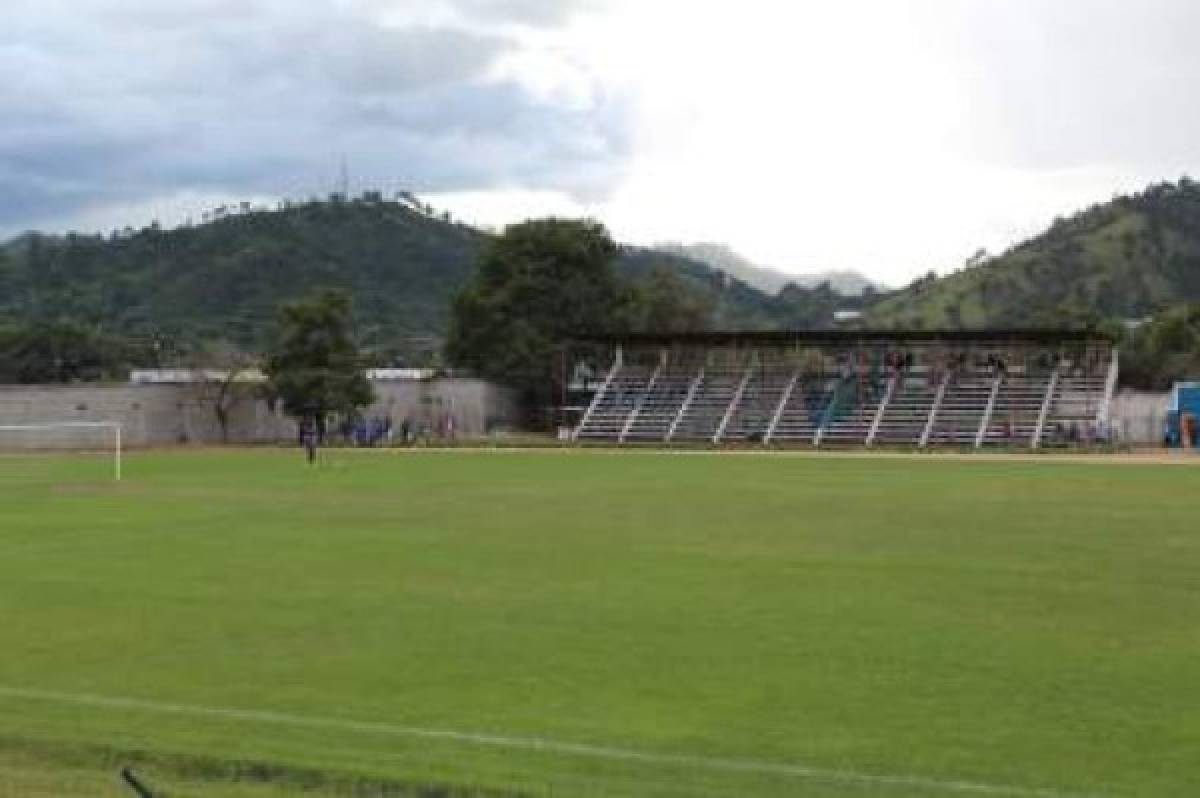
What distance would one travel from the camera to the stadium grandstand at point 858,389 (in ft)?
256

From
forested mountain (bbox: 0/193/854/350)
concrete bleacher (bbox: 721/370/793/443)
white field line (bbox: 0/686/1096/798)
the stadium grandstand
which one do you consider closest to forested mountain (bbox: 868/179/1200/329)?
forested mountain (bbox: 0/193/854/350)

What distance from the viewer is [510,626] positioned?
17.0m

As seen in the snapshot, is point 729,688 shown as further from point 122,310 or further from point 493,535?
point 122,310

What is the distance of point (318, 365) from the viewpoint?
85.8m

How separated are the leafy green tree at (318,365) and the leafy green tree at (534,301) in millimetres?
13578

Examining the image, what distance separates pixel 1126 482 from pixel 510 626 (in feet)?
105

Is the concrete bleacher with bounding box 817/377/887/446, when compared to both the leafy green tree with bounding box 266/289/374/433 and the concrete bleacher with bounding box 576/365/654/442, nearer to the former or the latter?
the concrete bleacher with bounding box 576/365/654/442

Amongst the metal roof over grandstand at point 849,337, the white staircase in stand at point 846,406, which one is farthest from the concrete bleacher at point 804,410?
the metal roof over grandstand at point 849,337

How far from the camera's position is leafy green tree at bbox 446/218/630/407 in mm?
99000

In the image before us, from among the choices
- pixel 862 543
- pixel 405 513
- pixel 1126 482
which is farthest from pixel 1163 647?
pixel 1126 482

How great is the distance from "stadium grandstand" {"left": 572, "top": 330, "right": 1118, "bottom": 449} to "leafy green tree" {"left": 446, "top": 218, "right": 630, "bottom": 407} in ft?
25.3

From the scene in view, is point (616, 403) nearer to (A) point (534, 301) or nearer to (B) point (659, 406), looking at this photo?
(B) point (659, 406)

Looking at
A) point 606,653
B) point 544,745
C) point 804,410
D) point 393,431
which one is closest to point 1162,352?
point 804,410

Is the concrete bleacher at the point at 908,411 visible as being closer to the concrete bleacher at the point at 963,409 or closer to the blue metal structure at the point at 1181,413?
the concrete bleacher at the point at 963,409
